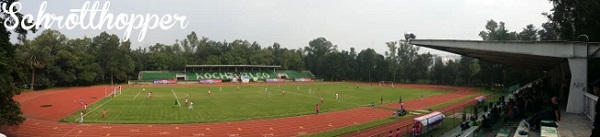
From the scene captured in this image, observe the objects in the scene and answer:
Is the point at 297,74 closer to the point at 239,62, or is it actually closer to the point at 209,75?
the point at 239,62

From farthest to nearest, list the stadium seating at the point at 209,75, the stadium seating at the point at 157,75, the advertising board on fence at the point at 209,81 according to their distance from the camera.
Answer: the stadium seating at the point at 209,75 → the stadium seating at the point at 157,75 → the advertising board on fence at the point at 209,81

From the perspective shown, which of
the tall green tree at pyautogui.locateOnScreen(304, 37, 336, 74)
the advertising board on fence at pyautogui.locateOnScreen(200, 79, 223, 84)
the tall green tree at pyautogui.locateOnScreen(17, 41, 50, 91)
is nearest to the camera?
the tall green tree at pyautogui.locateOnScreen(17, 41, 50, 91)

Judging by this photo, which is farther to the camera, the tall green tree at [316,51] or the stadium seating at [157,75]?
the tall green tree at [316,51]

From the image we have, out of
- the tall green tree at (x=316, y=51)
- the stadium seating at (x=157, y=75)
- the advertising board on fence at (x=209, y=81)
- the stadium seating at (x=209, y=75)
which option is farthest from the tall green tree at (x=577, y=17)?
the tall green tree at (x=316, y=51)

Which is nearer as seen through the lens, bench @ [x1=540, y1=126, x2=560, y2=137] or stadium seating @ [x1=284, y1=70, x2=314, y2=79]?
bench @ [x1=540, y1=126, x2=560, y2=137]

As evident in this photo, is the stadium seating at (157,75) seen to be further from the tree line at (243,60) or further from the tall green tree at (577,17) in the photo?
the tall green tree at (577,17)

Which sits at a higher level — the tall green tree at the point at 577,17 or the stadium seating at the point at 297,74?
the tall green tree at the point at 577,17

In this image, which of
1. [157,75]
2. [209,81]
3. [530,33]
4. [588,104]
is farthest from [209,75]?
[588,104]

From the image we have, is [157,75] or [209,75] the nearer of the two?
[157,75]

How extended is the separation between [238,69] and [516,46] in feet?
309

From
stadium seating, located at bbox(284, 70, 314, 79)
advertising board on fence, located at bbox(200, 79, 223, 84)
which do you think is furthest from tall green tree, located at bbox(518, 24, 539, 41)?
advertising board on fence, located at bbox(200, 79, 223, 84)

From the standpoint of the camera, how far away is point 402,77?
102 m

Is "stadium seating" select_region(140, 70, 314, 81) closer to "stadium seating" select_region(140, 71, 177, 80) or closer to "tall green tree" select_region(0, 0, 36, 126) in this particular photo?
"stadium seating" select_region(140, 71, 177, 80)

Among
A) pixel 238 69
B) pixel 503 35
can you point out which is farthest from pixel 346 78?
pixel 503 35
